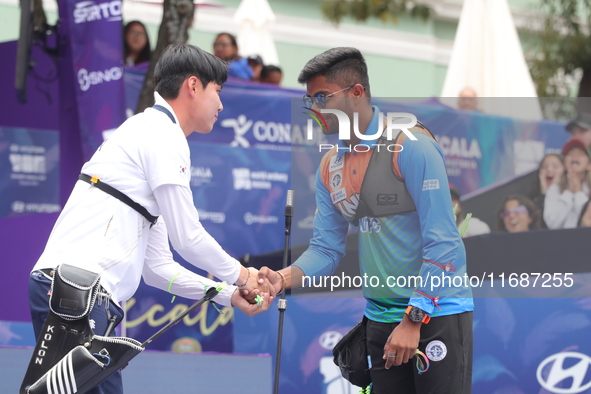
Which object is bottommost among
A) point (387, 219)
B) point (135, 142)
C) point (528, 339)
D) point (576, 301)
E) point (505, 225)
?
point (528, 339)

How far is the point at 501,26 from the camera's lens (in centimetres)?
1034

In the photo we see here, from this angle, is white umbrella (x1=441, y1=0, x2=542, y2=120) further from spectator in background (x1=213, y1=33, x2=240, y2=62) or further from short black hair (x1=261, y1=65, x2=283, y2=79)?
spectator in background (x1=213, y1=33, x2=240, y2=62)

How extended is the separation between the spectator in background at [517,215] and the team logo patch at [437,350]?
206cm

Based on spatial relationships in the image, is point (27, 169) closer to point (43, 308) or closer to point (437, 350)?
point (43, 308)

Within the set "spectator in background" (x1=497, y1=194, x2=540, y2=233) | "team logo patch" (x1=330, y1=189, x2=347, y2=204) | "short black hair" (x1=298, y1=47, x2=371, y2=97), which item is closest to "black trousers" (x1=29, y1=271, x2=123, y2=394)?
"team logo patch" (x1=330, y1=189, x2=347, y2=204)

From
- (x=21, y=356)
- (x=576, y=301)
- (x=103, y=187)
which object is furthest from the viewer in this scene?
(x=576, y=301)

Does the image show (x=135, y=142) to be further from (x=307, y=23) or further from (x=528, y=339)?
(x=307, y=23)

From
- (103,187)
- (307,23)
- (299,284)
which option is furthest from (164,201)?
(307,23)

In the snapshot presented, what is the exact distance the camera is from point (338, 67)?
4121 mm

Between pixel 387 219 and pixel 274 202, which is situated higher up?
pixel 387 219

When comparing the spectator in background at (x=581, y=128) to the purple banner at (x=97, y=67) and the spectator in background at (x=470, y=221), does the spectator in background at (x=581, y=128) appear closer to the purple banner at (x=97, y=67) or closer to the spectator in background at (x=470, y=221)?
the spectator in background at (x=470, y=221)

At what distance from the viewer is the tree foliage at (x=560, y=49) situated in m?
13.3

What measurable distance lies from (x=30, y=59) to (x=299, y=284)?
14.1 ft

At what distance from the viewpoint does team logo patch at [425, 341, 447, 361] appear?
387cm
